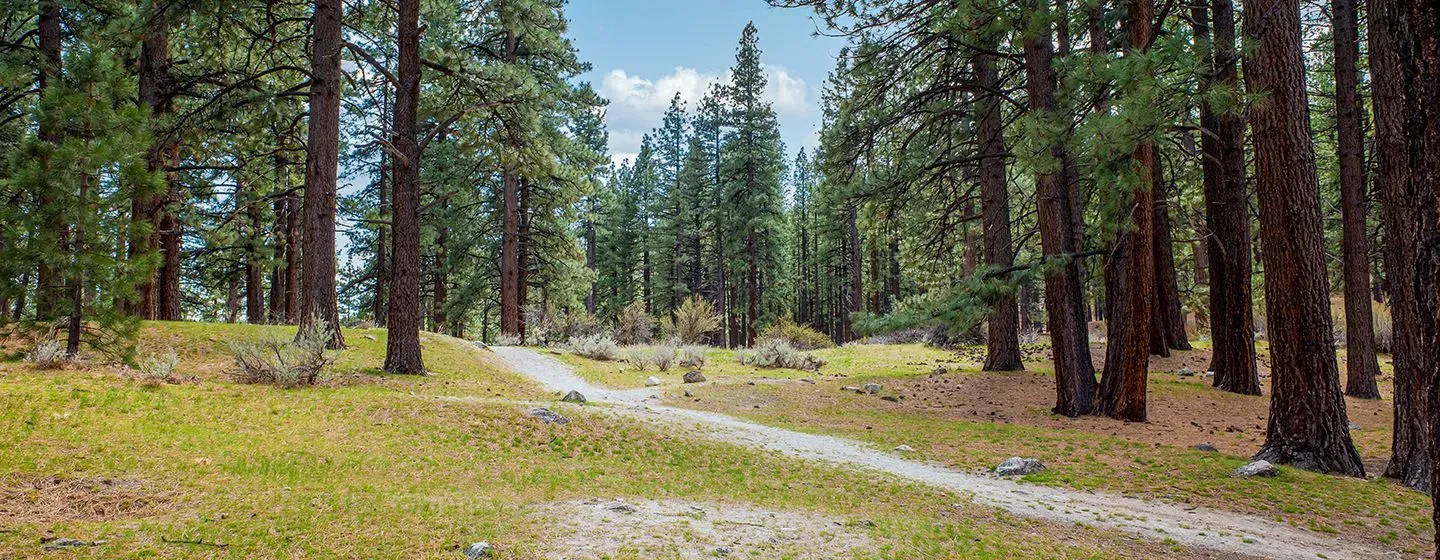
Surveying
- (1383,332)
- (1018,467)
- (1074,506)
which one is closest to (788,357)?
(1018,467)

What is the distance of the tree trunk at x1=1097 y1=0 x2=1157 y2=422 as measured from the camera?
8516mm

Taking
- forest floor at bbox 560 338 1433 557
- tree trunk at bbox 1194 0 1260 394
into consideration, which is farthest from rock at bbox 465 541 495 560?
tree trunk at bbox 1194 0 1260 394

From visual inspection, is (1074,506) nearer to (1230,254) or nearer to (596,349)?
(1230,254)

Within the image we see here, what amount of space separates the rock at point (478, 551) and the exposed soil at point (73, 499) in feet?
6.75

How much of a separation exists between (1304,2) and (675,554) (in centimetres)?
1198

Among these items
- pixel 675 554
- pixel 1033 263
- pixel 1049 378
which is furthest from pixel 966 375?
pixel 675 554

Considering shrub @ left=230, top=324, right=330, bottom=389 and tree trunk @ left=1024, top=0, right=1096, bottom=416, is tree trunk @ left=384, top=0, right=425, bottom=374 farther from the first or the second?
tree trunk @ left=1024, top=0, right=1096, bottom=416

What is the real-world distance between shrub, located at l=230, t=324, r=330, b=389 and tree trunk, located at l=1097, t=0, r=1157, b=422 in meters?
10.5

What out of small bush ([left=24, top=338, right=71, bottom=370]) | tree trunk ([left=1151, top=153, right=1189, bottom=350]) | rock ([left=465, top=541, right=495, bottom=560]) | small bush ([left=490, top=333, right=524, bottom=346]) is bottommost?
rock ([left=465, top=541, right=495, bottom=560])

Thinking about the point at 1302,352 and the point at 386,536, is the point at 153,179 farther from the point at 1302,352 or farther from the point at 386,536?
the point at 1302,352

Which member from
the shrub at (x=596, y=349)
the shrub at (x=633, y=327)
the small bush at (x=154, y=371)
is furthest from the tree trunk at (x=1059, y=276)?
the shrub at (x=633, y=327)

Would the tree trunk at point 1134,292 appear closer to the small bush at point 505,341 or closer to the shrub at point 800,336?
the small bush at point 505,341

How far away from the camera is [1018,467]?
6.54 m

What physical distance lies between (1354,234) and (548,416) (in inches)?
521
